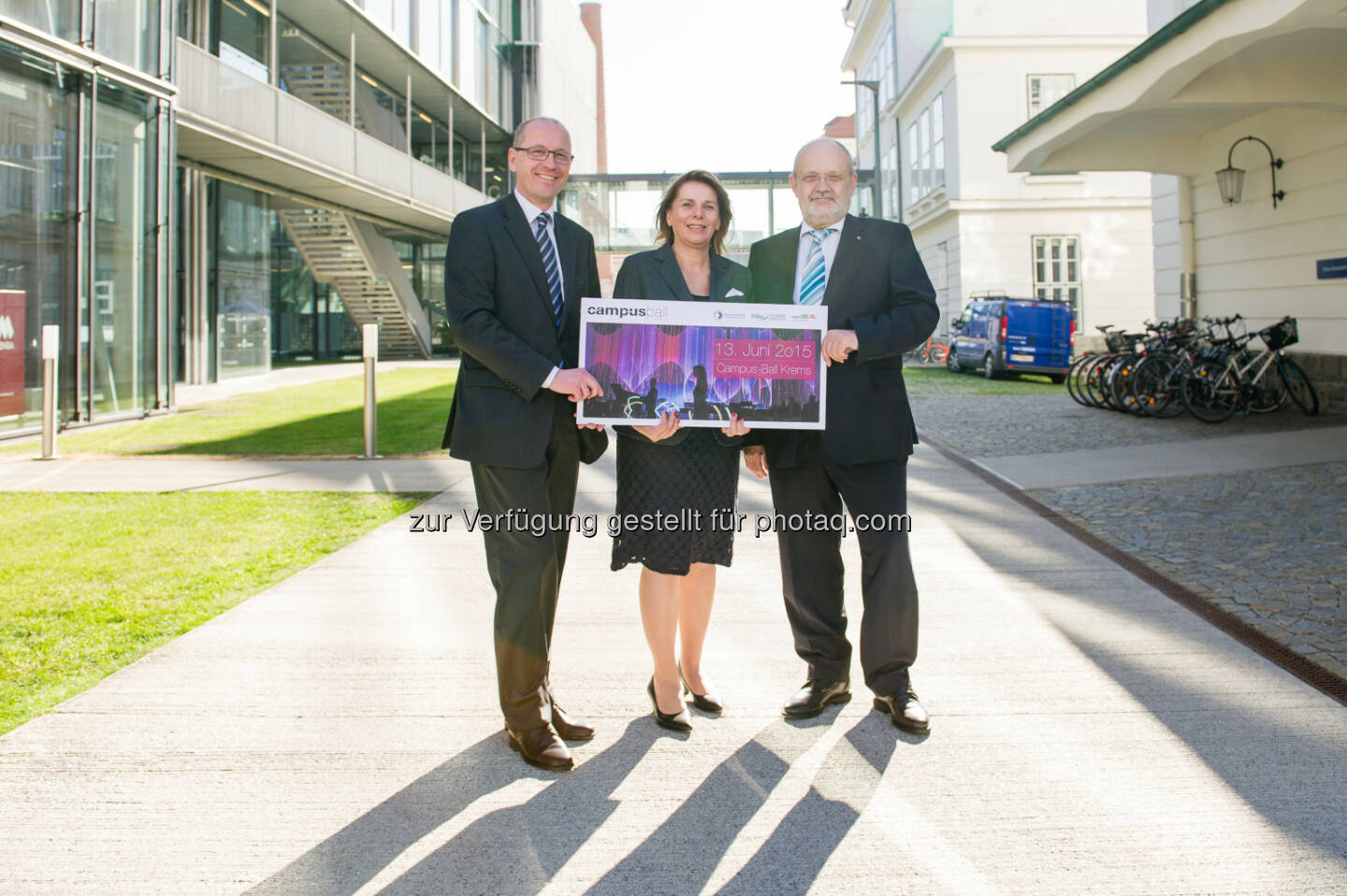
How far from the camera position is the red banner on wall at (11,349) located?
39.4 feet

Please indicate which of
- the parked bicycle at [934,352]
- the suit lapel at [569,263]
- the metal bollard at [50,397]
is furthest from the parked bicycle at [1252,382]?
the parked bicycle at [934,352]

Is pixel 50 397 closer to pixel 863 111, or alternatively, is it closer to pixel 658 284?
pixel 658 284

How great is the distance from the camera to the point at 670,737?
3414 mm

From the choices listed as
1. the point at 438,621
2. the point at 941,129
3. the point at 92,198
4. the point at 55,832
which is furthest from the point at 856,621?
the point at 941,129

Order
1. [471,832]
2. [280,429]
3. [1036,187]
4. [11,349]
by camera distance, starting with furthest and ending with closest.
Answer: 1. [1036,187]
2. [280,429]
3. [11,349]
4. [471,832]

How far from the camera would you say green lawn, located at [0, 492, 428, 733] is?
416cm

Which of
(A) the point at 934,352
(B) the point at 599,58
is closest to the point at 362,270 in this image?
(A) the point at 934,352

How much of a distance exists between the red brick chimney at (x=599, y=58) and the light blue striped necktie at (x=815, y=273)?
6993 centimetres

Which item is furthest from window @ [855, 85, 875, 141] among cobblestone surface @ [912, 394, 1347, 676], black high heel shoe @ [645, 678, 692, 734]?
black high heel shoe @ [645, 678, 692, 734]

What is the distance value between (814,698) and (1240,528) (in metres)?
4.36

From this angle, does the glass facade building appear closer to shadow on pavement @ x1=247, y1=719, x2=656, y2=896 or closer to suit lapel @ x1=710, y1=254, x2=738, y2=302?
suit lapel @ x1=710, y1=254, x2=738, y2=302

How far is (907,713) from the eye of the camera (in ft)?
11.2

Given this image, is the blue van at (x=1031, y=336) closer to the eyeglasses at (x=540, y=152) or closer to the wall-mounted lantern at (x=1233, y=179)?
the wall-mounted lantern at (x=1233, y=179)

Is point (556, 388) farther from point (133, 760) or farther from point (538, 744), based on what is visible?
point (133, 760)
